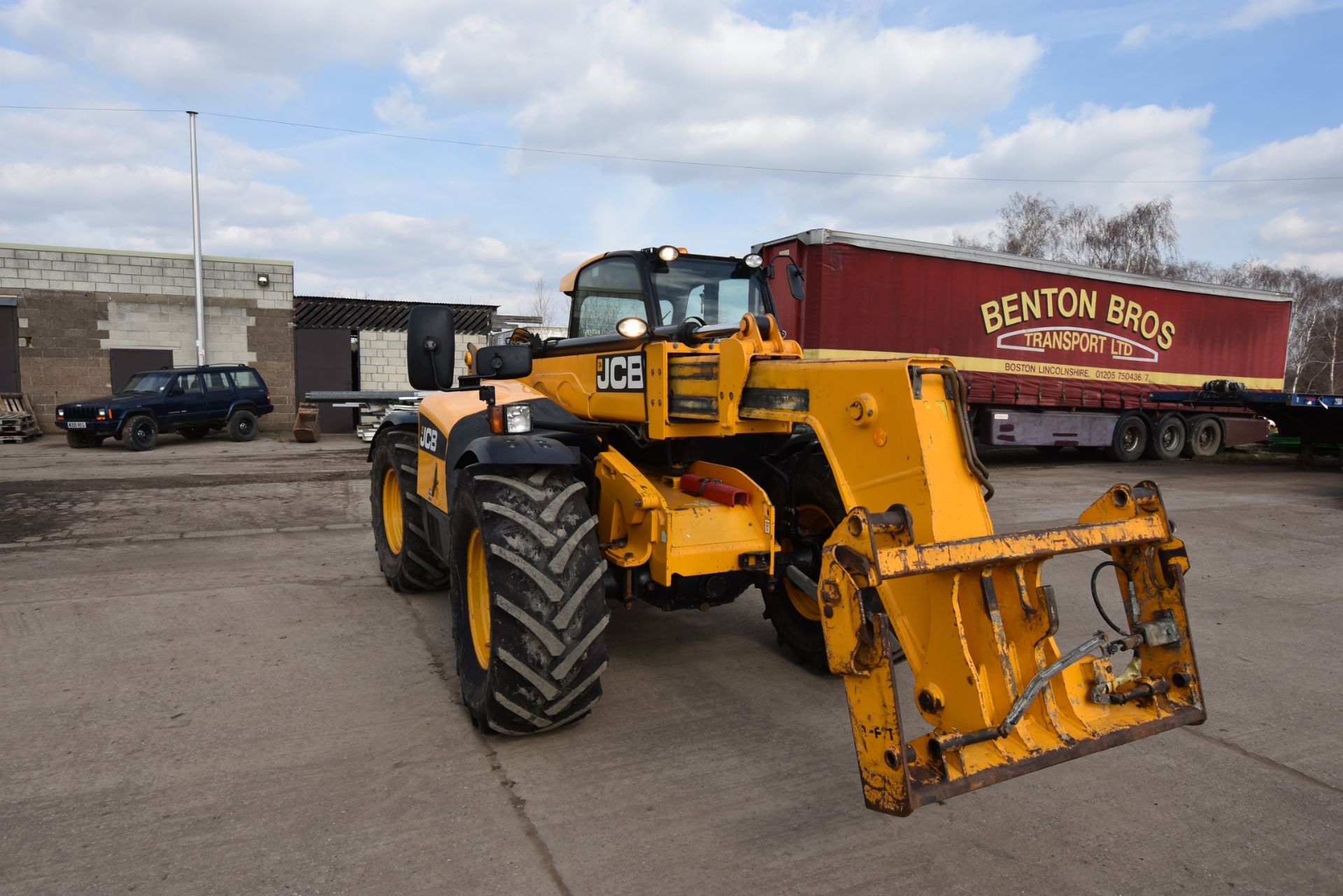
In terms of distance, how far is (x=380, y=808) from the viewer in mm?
3213

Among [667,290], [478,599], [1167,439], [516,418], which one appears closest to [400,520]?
[478,599]

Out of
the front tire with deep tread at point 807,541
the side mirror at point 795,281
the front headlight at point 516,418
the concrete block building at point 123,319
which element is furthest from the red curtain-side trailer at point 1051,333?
the concrete block building at point 123,319

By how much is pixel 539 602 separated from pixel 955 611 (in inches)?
64.0

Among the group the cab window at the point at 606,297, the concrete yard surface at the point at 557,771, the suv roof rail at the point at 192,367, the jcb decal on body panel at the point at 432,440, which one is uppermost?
the cab window at the point at 606,297

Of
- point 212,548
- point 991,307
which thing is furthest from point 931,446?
point 991,307

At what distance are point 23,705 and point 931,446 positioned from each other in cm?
437

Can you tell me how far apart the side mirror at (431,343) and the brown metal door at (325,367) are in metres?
18.1

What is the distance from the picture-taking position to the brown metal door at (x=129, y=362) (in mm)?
20094

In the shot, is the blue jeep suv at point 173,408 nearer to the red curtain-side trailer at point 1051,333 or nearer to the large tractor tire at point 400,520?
the red curtain-side trailer at point 1051,333

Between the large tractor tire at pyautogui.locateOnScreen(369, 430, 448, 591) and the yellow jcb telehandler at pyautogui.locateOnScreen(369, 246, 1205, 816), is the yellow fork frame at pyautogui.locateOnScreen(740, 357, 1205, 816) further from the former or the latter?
the large tractor tire at pyautogui.locateOnScreen(369, 430, 448, 591)

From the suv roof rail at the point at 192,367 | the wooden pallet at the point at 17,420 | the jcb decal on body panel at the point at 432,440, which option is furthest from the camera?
the suv roof rail at the point at 192,367

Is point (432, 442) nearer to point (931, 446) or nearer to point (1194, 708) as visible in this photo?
point (931, 446)

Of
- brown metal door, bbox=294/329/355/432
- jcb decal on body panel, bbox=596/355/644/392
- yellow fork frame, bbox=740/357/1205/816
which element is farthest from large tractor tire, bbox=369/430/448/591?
brown metal door, bbox=294/329/355/432

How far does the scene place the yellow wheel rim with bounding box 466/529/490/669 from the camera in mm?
4102
